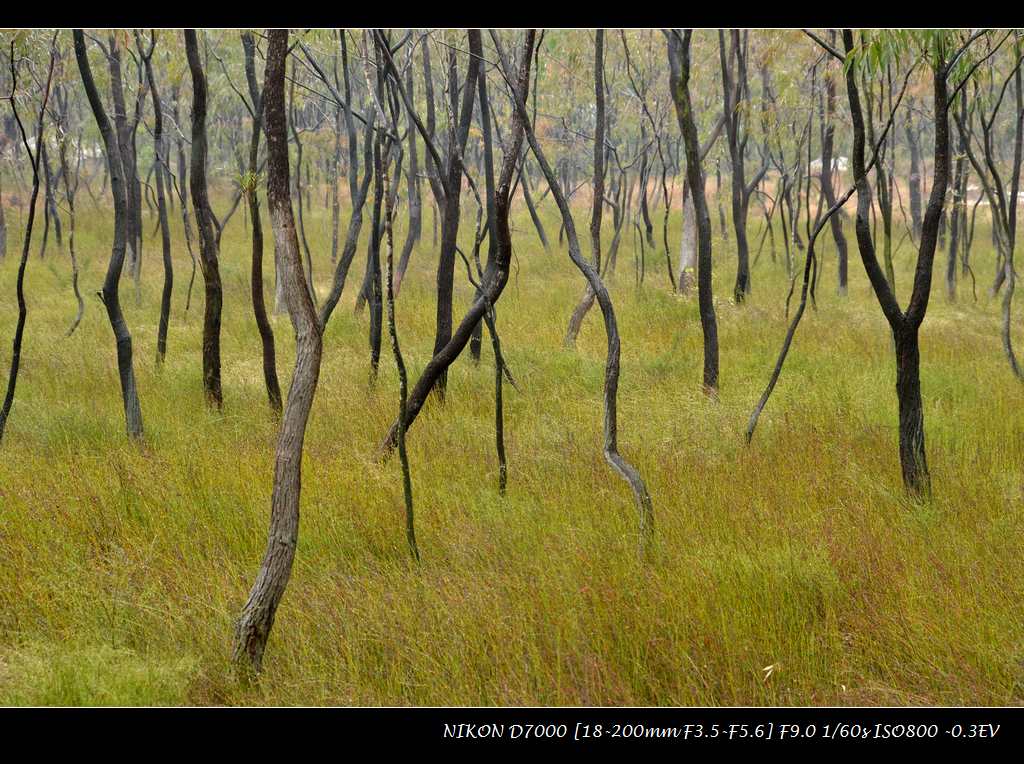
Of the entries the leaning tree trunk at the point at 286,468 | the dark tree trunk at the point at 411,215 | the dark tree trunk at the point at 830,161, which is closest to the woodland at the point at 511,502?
the leaning tree trunk at the point at 286,468

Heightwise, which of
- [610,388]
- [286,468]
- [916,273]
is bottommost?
[286,468]

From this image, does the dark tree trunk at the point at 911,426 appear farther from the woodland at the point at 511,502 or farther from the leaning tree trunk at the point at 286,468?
the leaning tree trunk at the point at 286,468

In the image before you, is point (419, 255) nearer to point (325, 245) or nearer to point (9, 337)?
point (325, 245)

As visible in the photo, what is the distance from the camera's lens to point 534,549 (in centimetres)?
401

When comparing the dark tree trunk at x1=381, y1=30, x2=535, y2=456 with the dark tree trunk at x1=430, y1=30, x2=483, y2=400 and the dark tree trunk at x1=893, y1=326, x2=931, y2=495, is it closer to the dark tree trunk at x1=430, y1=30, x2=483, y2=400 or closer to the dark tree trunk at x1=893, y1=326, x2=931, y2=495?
the dark tree trunk at x1=430, y1=30, x2=483, y2=400

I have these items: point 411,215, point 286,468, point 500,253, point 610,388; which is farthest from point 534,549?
point 411,215

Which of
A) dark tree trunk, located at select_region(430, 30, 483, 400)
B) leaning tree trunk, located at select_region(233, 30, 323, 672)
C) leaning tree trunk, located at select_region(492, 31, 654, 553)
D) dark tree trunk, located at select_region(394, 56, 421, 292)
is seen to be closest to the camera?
leaning tree trunk, located at select_region(233, 30, 323, 672)

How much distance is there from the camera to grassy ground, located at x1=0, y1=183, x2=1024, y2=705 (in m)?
2.99

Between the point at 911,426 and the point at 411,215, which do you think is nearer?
the point at 911,426

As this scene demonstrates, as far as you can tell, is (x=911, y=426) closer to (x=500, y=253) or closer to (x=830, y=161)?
(x=500, y=253)

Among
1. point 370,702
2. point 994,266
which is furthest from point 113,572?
point 994,266

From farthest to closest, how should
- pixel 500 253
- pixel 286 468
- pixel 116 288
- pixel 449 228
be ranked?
pixel 449 228 < pixel 116 288 < pixel 500 253 < pixel 286 468

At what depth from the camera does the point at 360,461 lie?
523 cm

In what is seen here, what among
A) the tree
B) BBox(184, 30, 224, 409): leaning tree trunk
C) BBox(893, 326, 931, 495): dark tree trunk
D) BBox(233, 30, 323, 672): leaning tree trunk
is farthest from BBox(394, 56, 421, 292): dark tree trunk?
BBox(233, 30, 323, 672): leaning tree trunk
